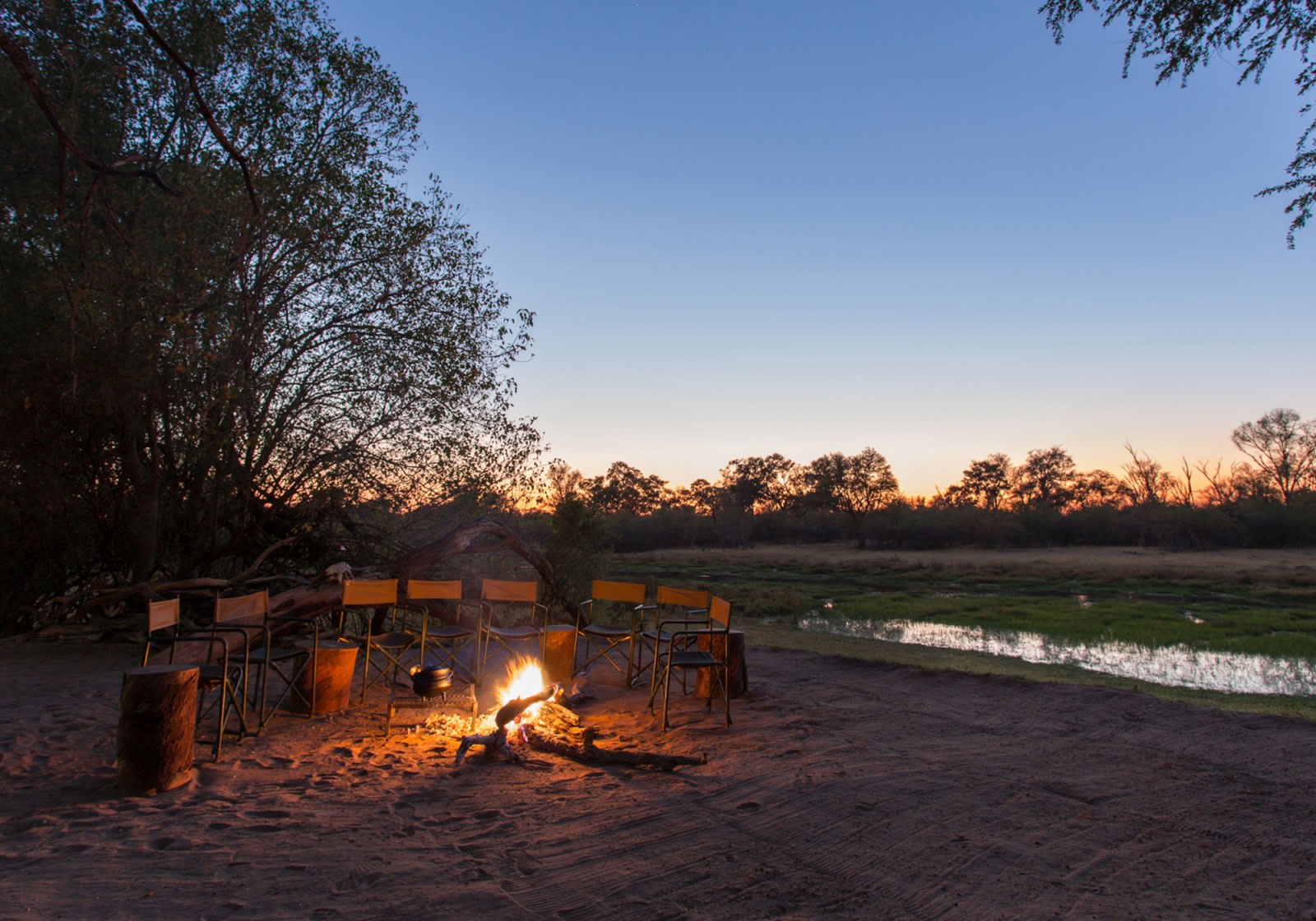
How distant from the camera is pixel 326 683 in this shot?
5.39 metres

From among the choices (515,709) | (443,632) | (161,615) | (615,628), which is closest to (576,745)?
(515,709)

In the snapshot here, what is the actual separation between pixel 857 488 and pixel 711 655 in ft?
158

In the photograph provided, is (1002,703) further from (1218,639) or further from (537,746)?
(1218,639)

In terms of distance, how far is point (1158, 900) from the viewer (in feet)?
8.85

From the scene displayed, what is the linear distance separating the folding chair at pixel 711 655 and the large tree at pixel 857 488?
44791 mm

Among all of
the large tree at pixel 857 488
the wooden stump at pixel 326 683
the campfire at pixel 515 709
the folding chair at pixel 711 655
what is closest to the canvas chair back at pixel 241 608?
the wooden stump at pixel 326 683

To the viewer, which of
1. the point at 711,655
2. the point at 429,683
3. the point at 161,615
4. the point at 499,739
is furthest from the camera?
the point at 711,655

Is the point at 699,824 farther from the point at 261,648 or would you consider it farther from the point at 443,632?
the point at 261,648

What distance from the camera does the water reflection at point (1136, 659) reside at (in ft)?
31.2

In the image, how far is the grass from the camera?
877 cm

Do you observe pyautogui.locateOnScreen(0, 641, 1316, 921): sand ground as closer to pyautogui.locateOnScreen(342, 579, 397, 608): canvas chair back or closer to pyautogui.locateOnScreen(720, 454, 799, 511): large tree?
pyautogui.locateOnScreen(342, 579, 397, 608): canvas chair back

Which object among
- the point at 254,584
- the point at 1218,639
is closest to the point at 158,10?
the point at 254,584

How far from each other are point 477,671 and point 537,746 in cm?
201

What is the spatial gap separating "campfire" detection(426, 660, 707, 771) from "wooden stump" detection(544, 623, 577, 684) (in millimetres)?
748
